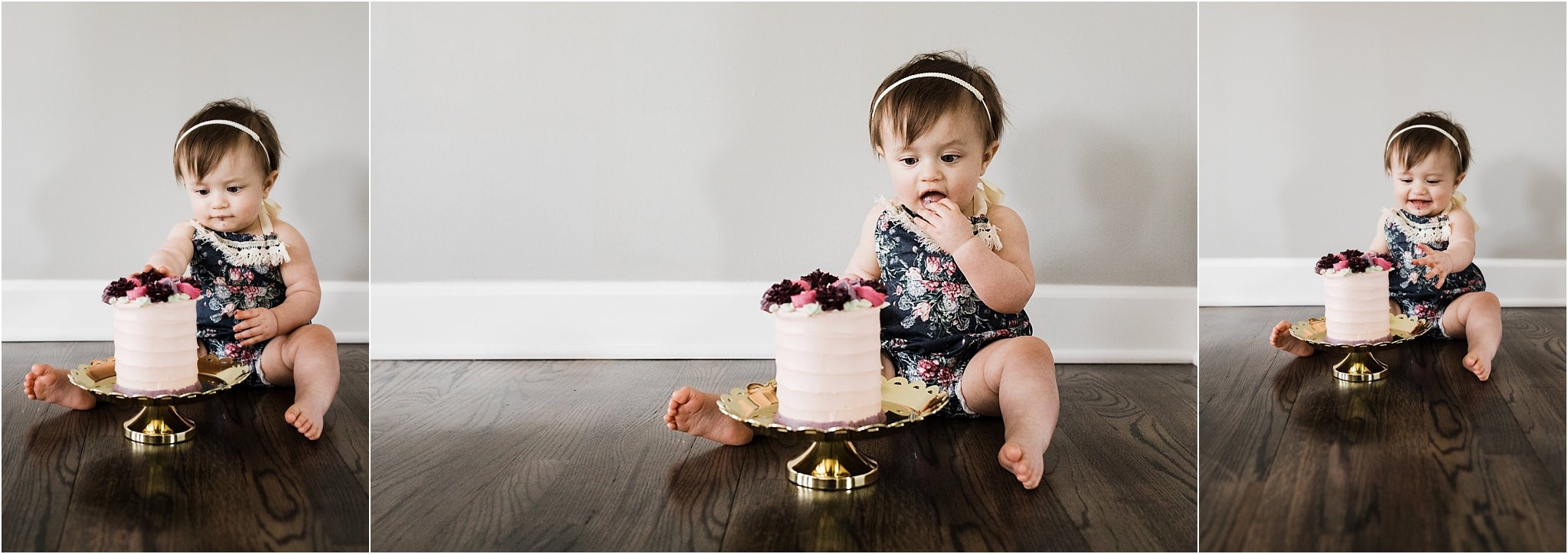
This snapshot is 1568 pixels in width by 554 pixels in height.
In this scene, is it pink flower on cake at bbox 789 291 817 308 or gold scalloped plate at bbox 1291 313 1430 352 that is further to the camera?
gold scalloped plate at bbox 1291 313 1430 352

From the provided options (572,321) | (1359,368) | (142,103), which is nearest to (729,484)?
(572,321)

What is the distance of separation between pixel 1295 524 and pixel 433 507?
0.95 metres

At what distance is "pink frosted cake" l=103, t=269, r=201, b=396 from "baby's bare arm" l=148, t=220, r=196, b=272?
335mm

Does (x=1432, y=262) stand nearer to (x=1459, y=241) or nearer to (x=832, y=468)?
(x=1459, y=241)

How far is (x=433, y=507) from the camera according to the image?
1108mm

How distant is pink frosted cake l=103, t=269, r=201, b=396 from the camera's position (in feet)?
4.42

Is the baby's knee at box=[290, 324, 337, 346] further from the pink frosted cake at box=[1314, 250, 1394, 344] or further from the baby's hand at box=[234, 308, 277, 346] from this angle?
the pink frosted cake at box=[1314, 250, 1394, 344]

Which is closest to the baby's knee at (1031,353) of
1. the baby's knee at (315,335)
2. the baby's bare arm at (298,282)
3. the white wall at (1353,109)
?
the white wall at (1353,109)

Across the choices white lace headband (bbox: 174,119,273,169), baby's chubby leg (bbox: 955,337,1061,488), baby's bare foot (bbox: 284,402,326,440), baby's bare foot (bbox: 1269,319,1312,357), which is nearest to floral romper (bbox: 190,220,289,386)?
white lace headband (bbox: 174,119,273,169)

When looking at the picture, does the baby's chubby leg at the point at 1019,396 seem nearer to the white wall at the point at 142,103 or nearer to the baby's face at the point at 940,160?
the baby's face at the point at 940,160

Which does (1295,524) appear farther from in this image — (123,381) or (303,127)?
(303,127)

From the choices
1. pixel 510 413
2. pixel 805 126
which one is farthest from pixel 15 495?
pixel 805 126

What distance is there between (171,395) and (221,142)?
1.79 ft

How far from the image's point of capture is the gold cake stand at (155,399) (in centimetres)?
133
